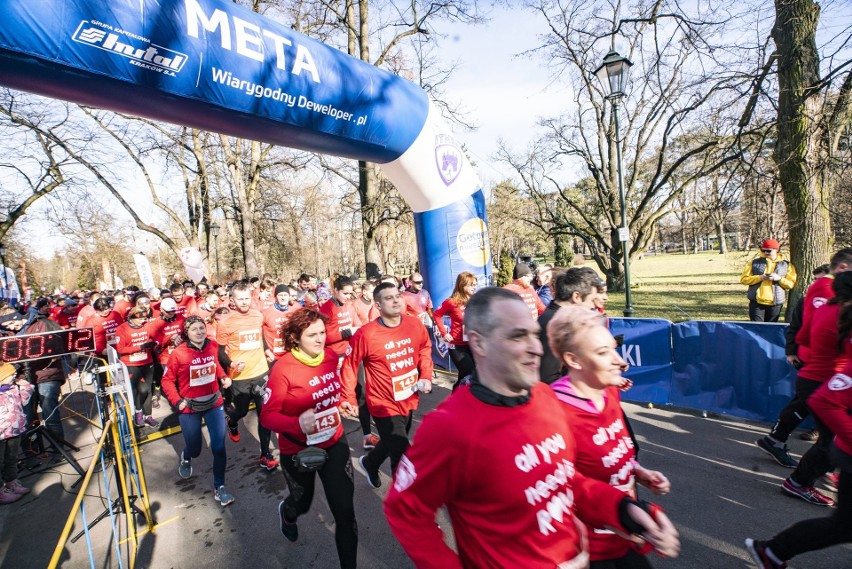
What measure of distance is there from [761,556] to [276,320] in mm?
6043

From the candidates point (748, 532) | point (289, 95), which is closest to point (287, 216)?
point (289, 95)

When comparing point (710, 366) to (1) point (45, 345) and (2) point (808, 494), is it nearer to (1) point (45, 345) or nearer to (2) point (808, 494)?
(2) point (808, 494)

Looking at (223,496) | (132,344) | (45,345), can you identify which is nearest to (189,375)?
(223,496)

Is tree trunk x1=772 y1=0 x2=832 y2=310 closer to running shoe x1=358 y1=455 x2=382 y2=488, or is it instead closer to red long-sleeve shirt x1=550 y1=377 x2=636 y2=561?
red long-sleeve shirt x1=550 y1=377 x2=636 y2=561

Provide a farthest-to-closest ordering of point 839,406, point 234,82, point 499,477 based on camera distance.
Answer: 1. point 234,82
2. point 839,406
3. point 499,477

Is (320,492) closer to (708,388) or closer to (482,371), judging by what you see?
(482,371)

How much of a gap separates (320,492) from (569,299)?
313 centimetres

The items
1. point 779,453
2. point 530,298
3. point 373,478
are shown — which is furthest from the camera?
point 530,298

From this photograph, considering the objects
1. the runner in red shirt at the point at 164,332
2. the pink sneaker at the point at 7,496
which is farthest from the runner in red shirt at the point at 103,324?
the pink sneaker at the point at 7,496

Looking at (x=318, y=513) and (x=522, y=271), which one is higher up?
(x=522, y=271)

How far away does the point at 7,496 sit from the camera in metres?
4.54

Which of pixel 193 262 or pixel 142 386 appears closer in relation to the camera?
pixel 142 386

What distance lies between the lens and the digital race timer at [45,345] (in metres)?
4.28

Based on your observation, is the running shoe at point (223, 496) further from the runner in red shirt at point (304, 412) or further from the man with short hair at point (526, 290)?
the man with short hair at point (526, 290)
